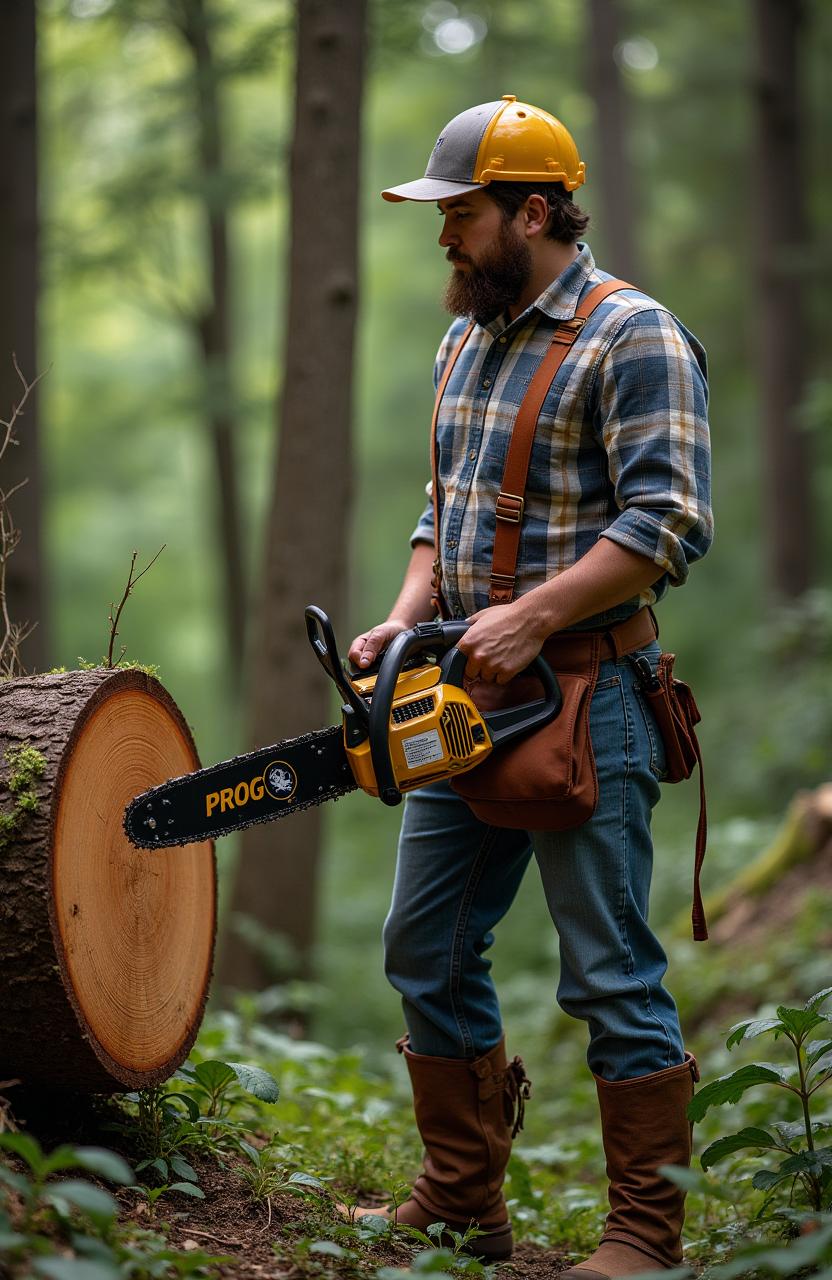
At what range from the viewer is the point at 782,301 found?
1264cm

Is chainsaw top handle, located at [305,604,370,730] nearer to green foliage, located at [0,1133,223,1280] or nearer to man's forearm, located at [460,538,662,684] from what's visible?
man's forearm, located at [460,538,662,684]

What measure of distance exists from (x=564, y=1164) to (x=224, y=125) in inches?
410

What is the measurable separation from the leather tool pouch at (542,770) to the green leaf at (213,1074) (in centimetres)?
97

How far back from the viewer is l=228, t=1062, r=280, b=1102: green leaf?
308 centimetres

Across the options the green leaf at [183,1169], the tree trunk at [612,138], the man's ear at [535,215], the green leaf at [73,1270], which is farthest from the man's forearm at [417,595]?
the tree trunk at [612,138]

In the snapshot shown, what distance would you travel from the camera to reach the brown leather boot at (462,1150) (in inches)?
127

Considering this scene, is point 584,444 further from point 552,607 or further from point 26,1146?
point 26,1146

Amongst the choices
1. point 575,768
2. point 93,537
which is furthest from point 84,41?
point 575,768

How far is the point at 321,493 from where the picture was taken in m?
6.23

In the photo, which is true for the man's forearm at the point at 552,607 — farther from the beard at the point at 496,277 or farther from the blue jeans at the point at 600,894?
the beard at the point at 496,277

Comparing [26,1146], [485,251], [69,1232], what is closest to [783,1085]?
[69,1232]

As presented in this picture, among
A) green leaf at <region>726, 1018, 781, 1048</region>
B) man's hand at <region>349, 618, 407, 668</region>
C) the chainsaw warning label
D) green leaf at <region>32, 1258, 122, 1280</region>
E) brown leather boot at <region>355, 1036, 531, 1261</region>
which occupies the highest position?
man's hand at <region>349, 618, 407, 668</region>

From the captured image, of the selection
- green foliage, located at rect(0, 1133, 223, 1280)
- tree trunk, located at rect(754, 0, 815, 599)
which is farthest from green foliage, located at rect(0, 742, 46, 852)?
tree trunk, located at rect(754, 0, 815, 599)

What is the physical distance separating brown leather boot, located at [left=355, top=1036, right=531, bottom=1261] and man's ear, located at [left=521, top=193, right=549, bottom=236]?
2.08 m
